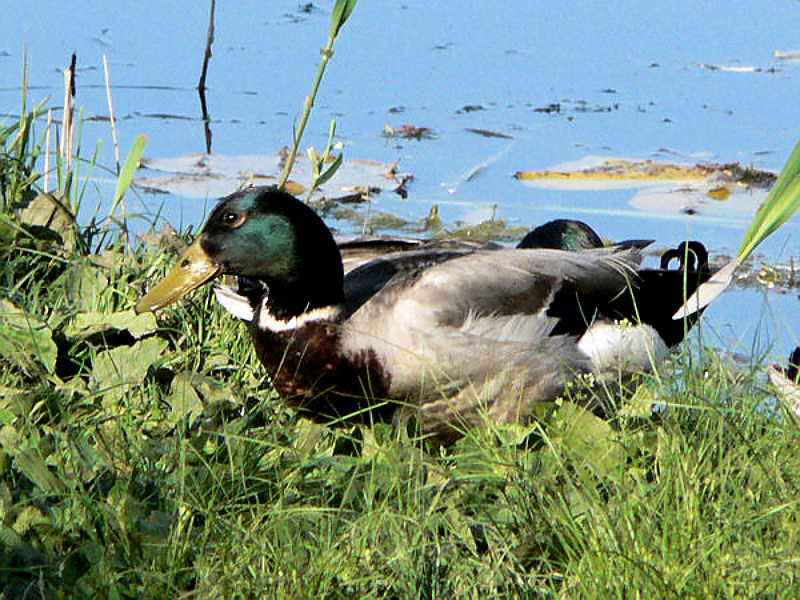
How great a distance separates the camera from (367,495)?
2934 mm

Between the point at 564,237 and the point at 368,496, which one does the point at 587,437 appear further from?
the point at 564,237

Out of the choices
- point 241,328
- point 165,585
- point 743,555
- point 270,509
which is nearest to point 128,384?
point 241,328

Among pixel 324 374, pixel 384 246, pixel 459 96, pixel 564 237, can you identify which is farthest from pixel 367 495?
pixel 459 96

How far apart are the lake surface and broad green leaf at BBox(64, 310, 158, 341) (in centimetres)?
181

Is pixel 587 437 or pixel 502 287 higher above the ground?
pixel 502 287

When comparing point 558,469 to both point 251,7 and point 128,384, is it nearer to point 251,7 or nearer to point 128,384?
point 128,384

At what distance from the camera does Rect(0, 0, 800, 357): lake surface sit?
21.1 feet

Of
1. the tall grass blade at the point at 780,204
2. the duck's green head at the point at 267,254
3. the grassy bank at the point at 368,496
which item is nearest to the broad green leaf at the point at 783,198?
the tall grass blade at the point at 780,204

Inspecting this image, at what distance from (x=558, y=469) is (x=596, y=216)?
345cm

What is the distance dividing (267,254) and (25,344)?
69cm

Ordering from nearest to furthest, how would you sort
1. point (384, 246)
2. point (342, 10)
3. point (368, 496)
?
point (368, 496) → point (342, 10) → point (384, 246)

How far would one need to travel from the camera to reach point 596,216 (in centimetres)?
635

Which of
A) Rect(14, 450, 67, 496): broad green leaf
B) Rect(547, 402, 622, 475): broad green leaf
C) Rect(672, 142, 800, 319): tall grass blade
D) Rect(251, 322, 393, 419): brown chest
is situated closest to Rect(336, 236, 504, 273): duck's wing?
Rect(251, 322, 393, 419): brown chest

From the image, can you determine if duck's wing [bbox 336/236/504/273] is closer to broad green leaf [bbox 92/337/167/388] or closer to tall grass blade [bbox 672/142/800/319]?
broad green leaf [bbox 92/337/167/388]
